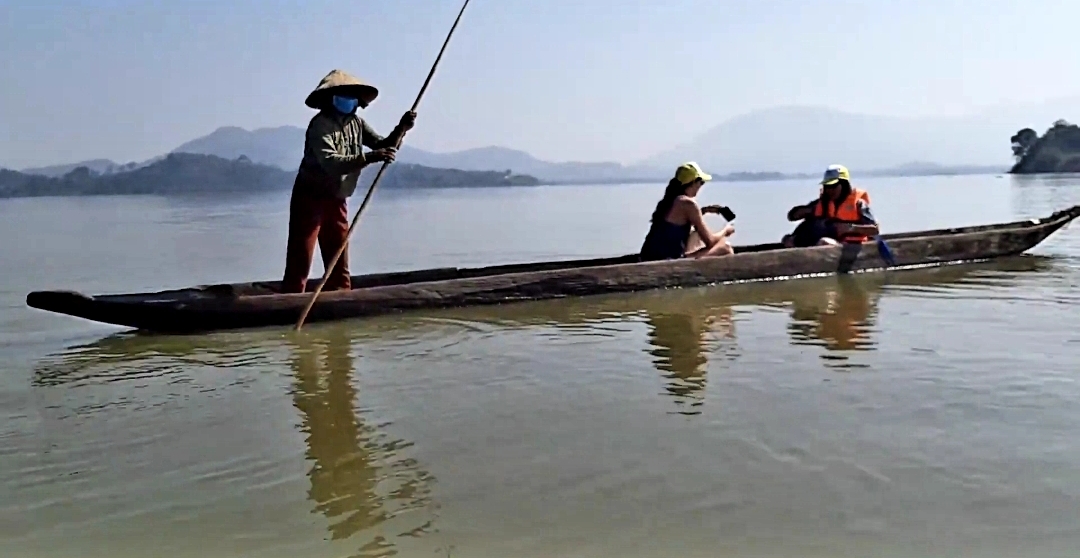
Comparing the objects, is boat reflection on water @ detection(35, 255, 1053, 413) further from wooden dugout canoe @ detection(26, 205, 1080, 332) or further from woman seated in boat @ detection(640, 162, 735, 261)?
woman seated in boat @ detection(640, 162, 735, 261)

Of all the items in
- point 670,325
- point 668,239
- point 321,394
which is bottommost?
point 321,394

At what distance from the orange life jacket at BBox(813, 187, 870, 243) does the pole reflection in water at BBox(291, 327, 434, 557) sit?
6.40 m

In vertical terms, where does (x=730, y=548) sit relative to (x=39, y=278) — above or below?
below

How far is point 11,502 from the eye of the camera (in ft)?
12.9

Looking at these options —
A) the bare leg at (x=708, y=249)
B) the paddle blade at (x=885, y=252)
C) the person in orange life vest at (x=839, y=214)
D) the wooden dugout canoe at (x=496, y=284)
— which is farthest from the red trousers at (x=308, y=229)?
the paddle blade at (x=885, y=252)

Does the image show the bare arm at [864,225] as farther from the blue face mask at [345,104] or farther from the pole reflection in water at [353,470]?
the pole reflection in water at [353,470]

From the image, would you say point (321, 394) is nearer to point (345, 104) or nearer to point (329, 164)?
point (329, 164)

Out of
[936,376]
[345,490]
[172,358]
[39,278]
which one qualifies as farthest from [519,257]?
[345,490]

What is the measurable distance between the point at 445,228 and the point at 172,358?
18104 millimetres

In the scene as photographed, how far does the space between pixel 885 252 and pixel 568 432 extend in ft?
22.7

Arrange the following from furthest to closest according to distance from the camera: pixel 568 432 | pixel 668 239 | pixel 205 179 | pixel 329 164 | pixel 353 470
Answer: pixel 205 179
pixel 668 239
pixel 329 164
pixel 568 432
pixel 353 470

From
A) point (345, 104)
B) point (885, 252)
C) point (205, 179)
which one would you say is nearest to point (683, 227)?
point (885, 252)

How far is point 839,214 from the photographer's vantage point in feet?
34.6

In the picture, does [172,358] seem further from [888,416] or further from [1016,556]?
[1016,556]
